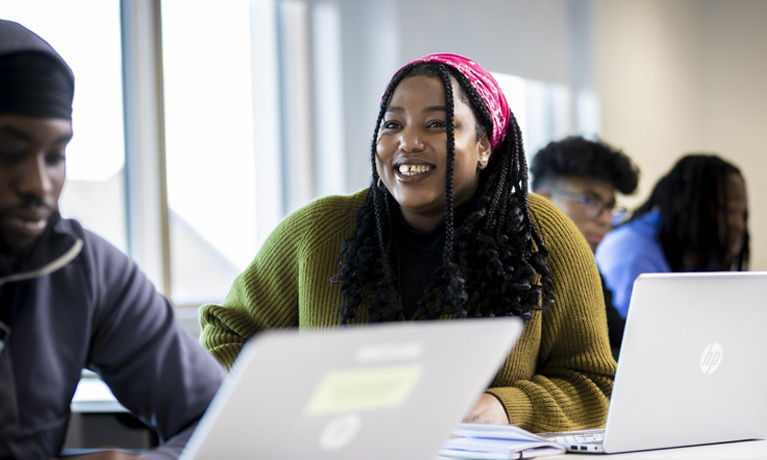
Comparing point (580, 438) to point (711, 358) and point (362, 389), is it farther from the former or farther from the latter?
point (362, 389)

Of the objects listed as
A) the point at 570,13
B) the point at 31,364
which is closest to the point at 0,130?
the point at 31,364

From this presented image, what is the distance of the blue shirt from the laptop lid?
1904mm

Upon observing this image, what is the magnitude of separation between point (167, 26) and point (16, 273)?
2.40 metres

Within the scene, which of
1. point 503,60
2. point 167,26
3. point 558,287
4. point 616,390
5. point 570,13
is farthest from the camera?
point 570,13

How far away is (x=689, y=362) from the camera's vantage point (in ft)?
4.08

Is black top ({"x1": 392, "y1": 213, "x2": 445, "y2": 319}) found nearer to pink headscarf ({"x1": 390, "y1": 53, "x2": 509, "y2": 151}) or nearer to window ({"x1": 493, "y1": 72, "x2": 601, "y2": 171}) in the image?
pink headscarf ({"x1": 390, "y1": 53, "x2": 509, "y2": 151})

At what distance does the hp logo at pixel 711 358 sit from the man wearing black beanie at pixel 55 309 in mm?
730

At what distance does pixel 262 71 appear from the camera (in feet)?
11.6

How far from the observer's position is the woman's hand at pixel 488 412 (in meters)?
1.53

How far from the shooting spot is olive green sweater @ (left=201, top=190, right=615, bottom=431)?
5.58 feet

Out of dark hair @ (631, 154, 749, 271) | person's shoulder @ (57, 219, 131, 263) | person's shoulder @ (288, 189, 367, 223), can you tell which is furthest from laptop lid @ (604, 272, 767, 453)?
dark hair @ (631, 154, 749, 271)

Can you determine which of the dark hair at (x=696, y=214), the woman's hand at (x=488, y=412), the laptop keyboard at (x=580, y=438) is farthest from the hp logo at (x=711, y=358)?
the dark hair at (x=696, y=214)

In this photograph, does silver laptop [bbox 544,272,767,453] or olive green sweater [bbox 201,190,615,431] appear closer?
silver laptop [bbox 544,272,767,453]

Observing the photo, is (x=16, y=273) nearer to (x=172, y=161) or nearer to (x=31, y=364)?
(x=31, y=364)
